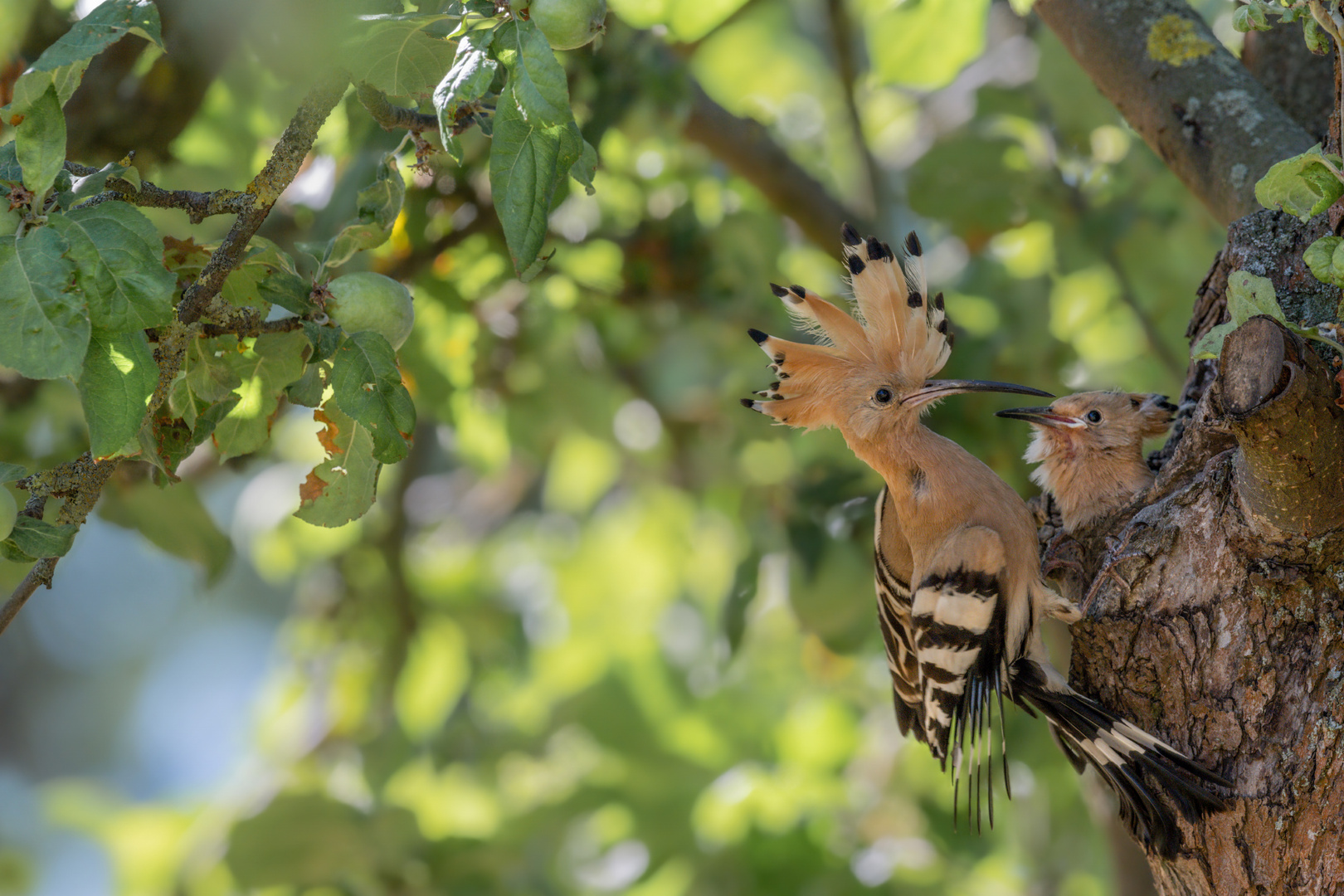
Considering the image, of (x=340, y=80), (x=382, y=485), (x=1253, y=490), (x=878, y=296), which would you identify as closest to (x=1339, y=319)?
(x=1253, y=490)

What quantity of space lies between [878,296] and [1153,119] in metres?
0.66

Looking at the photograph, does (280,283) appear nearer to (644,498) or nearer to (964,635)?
(964,635)

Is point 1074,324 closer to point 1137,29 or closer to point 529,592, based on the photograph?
point 1137,29

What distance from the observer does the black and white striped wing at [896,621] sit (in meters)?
2.14

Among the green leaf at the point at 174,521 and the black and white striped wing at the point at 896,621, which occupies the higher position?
the black and white striped wing at the point at 896,621

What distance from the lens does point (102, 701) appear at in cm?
1028

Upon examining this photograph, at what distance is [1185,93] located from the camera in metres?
2.06

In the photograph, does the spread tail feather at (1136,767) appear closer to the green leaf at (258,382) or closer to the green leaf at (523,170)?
the green leaf at (523,170)

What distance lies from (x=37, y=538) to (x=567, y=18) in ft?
3.03

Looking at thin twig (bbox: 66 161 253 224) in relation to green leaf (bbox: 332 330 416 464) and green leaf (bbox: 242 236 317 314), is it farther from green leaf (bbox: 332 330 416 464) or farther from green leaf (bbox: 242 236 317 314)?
green leaf (bbox: 332 330 416 464)

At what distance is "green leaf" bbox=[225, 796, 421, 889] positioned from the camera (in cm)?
316

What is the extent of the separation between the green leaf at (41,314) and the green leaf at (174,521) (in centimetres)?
133

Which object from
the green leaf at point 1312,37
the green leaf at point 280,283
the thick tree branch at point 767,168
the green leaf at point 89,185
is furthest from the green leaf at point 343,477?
the thick tree branch at point 767,168

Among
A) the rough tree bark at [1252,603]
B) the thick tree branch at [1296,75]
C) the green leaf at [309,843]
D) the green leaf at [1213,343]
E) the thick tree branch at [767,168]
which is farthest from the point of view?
the thick tree branch at [767,168]
